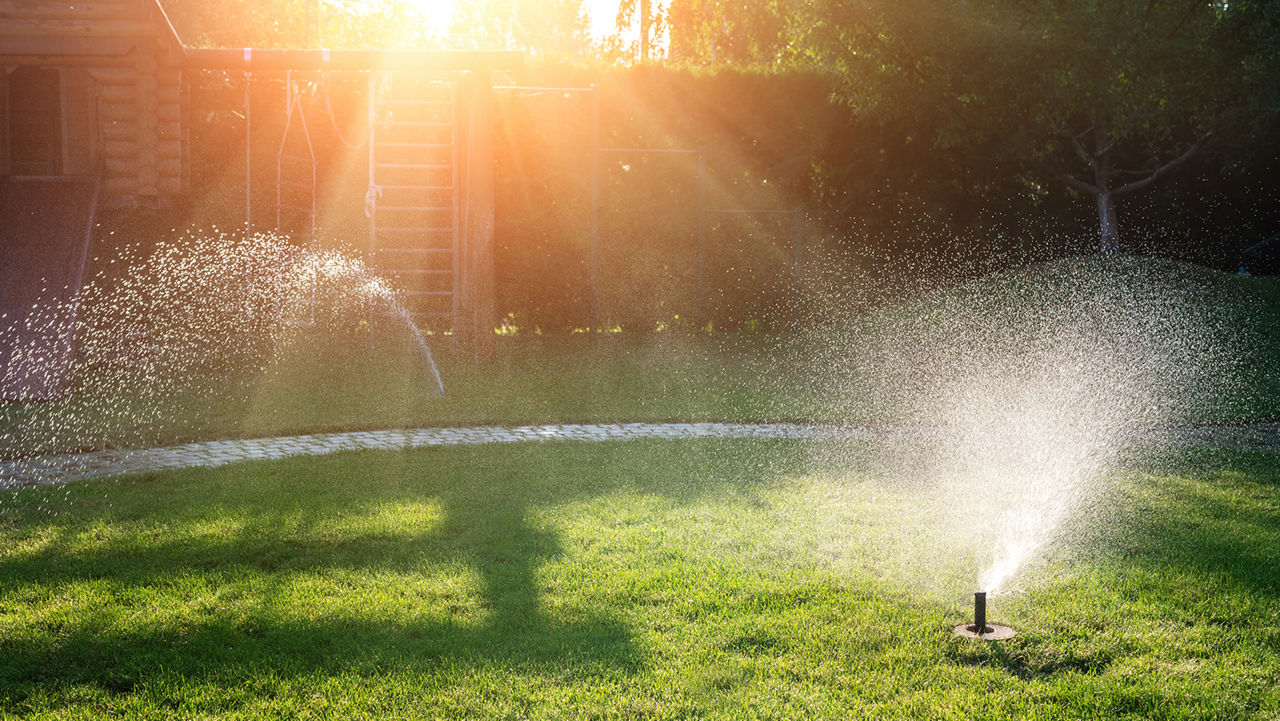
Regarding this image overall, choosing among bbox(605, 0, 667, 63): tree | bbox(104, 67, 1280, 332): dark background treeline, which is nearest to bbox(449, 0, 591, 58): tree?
bbox(605, 0, 667, 63): tree

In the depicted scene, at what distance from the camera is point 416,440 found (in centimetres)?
792

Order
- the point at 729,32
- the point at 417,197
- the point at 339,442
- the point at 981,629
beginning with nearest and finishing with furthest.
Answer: the point at 981,629 → the point at 339,442 → the point at 417,197 → the point at 729,32

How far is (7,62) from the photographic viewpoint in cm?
1209

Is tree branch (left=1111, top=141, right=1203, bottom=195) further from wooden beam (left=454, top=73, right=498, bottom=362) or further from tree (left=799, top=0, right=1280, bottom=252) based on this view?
wooden beam (left=454, top=73, right=498, bottom=362)

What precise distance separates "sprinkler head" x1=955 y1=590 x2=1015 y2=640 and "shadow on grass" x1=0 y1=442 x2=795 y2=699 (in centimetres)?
125

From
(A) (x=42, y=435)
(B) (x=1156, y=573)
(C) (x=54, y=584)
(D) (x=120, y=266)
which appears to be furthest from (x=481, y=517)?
(D) (x=120, y=266)

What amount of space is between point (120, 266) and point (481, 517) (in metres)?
8.63

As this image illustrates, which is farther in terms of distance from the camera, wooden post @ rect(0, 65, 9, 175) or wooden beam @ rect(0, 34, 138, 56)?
wooden post @ rect(0, 65, 9, 175)

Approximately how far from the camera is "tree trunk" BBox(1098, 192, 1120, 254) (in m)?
15.6

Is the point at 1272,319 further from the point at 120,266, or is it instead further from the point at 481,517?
the point at 120,266

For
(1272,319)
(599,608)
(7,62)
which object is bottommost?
(599,608)

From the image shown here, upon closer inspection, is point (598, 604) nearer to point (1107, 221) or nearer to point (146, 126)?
point (146, 126)

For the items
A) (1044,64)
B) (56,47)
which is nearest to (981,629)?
(1044,64)

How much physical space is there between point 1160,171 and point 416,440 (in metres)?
12.9
